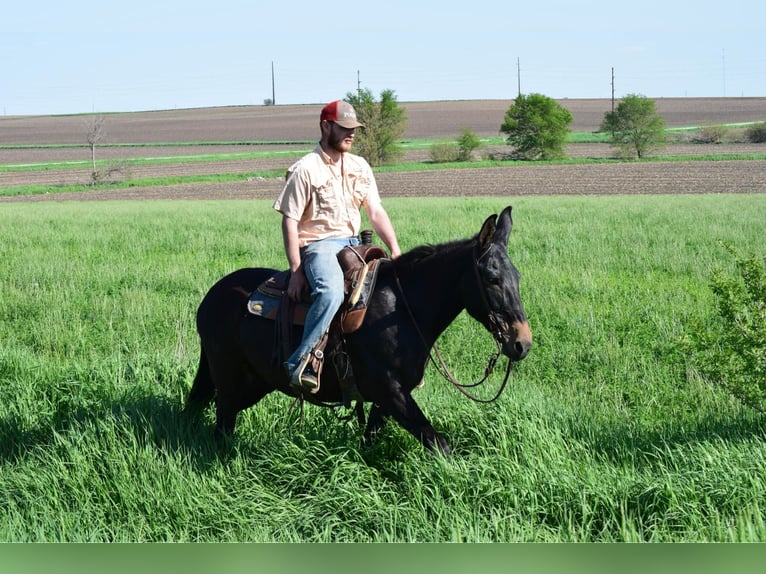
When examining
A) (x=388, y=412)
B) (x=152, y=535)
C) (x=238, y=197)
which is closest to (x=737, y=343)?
(x=388, y=412)

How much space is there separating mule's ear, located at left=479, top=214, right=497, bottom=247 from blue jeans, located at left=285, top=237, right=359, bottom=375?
980 millimetres

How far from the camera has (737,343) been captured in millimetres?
6293

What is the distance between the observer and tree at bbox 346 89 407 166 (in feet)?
253

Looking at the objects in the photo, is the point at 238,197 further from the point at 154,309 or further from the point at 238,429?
the point at 238,429

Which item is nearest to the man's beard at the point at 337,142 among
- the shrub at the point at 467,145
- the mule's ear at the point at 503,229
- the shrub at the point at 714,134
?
the mule's ear at the point at 503,229

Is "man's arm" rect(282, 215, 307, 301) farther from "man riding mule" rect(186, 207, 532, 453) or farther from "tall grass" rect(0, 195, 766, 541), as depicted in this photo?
"tall grass" rect(0, 195, 766, 541)

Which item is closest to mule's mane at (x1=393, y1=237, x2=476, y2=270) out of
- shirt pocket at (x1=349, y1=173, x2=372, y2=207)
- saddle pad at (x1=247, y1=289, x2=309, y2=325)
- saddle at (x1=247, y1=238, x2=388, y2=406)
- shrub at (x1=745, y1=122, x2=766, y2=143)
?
saddle at (x1=247, y1=238, x2=388, y2=406)

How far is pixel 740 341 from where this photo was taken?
628 centimetres

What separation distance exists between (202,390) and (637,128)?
79.8 meters

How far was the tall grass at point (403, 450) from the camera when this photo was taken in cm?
462

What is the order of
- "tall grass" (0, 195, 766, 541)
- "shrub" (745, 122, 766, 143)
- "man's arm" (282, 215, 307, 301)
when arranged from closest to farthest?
1. "tall grass" (0, 195, 766, 541)
2. "man's arm" (282, 215, 307, 301)
3. "shrub" (745, 122, 766, 143)

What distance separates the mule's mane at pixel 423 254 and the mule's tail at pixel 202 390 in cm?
199

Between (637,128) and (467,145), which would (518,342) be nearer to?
(467,145)

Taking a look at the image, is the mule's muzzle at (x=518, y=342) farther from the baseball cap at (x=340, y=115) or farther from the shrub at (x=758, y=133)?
the shrub at (x=758, y=133)
